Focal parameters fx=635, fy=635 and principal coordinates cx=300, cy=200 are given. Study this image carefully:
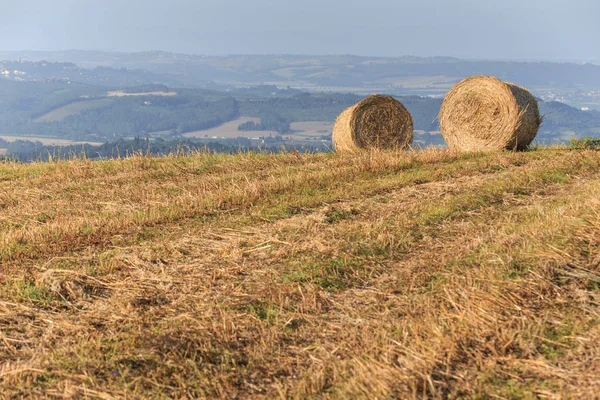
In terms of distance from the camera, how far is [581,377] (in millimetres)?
4707

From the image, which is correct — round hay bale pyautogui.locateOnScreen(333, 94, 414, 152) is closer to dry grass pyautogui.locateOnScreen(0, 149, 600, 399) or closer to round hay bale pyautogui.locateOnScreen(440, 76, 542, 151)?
round hay bale pyautogui.locateOnScreen(440, 76, 542, 151)

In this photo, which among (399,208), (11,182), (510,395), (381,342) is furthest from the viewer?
(11,182)

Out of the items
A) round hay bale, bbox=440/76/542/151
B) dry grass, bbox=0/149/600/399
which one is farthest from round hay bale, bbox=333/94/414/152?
dry grass, bbox=0/149/600/399

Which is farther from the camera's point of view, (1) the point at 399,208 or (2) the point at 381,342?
(1) the point at 399,208

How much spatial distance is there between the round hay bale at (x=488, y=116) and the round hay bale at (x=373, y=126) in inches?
79.5

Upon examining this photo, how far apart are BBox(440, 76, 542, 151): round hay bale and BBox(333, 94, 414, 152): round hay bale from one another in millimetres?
2020

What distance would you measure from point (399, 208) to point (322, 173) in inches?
146

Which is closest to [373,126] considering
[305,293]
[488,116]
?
[488,116]

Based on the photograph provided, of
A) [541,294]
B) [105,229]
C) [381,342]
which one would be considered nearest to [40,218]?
[105,229]

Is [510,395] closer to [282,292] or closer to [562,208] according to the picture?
[282,292]

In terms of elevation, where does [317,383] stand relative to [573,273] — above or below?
below

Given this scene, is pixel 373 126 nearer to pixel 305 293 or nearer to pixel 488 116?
pixel 488 116

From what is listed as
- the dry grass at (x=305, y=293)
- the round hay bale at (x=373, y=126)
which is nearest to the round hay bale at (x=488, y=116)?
the round hay bale at (x=373, y=126)

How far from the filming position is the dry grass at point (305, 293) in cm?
502
